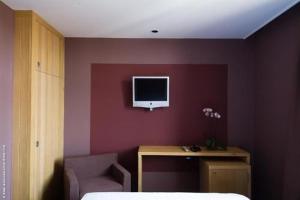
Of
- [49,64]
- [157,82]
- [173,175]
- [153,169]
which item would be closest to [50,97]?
[49,64]

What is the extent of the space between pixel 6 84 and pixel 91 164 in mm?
1534

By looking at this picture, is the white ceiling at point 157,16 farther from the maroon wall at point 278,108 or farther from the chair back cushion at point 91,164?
the chair back cushion at point 91,164

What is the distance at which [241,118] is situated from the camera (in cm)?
385

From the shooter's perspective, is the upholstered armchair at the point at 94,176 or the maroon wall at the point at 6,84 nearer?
the maroon wall at the point at 6,84

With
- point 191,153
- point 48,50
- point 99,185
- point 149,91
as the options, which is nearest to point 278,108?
point 191,153

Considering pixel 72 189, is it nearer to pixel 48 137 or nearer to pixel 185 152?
pixel 48 137

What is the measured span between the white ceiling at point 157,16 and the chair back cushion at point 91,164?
5.66ft

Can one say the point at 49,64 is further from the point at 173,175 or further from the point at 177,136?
the point at 173,175

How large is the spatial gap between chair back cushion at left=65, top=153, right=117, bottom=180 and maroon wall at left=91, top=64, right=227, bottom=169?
253 millimetres

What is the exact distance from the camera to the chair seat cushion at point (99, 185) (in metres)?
3.01

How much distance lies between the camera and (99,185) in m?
3.13

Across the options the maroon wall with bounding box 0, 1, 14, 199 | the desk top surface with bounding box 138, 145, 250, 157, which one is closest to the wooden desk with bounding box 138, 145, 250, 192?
the desk top surface with bounding box 138, 145, 250, 157

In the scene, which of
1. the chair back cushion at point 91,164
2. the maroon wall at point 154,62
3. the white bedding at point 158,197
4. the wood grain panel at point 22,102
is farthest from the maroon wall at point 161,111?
the white bedding at point 158,197

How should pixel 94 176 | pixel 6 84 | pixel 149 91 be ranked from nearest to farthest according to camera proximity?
pixel 6 84, pixel 94 176, pixel 149 91
